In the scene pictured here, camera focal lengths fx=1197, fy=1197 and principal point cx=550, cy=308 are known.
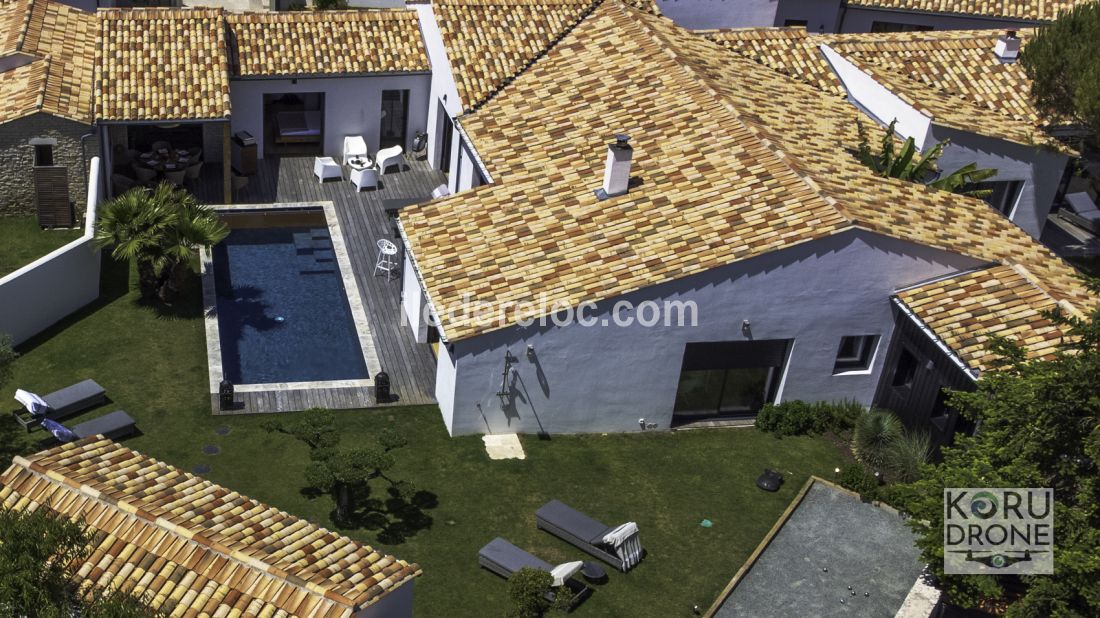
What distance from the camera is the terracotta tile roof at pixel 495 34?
36375 millimetres

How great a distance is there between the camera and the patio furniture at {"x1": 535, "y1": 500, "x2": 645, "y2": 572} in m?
24.4

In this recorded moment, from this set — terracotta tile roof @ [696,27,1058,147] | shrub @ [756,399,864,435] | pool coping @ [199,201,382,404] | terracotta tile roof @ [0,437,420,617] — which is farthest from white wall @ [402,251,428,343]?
terracotta tile roof @ [696,27,1058,147]

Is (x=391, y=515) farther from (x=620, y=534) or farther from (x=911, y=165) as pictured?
(x=911, y=165)

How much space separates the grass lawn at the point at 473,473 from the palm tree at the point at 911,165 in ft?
26.4

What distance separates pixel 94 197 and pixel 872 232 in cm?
2081

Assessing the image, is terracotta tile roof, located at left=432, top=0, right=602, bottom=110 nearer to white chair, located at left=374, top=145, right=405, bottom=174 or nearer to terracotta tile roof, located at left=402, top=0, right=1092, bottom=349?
terracotta tile roof, located at left=402, top=0, right=1092, bottom=349

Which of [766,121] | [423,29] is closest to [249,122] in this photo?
→ [423,29]

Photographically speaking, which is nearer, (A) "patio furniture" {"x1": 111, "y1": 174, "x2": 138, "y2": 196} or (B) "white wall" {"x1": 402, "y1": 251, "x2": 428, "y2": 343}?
(B) "white wall" {"x1": 402, "y1": 251, "x2": 428, "y2": 343}

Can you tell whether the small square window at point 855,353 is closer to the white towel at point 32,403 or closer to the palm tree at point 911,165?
the palm tree at point 911,165

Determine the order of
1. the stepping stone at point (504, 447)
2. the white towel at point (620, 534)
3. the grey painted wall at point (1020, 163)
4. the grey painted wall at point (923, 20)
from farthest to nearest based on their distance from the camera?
the grey painted wall at point (923, 20) → the grey painted wall at point (1020, 163) → the stepping stone at point (504, 447) → the white towel at point (620, 534)

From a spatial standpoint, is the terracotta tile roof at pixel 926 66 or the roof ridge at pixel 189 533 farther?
the terracotta tile roof at pixel 926 66

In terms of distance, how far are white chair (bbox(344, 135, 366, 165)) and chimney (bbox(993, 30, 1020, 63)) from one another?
2112cm

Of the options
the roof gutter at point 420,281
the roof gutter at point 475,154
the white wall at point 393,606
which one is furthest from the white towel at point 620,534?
the roof gutter at point 475,154

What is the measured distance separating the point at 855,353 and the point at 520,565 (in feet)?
36.3
